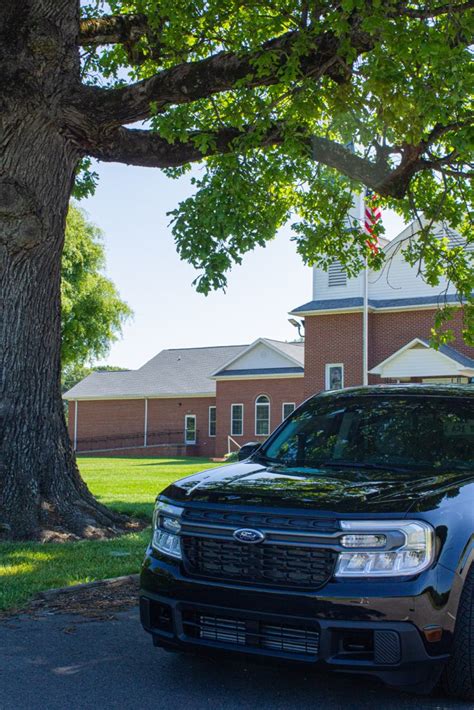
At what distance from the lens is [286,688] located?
4.39 meters

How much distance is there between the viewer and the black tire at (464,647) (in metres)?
4.00

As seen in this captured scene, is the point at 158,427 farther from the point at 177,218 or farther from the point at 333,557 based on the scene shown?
the point at 333,557

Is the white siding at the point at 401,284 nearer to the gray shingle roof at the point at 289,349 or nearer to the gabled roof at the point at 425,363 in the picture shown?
the gabled roof at the point at 425,363

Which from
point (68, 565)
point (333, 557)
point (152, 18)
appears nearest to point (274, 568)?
point (333, 557)

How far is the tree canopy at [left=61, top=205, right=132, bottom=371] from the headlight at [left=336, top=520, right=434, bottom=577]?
2995 centimetres

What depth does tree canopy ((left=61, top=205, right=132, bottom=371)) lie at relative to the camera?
1323 inches

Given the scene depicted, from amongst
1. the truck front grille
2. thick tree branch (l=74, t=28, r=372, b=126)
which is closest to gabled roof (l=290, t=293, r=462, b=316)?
thick tree branch (l=74, t=28, r=372, b=126)

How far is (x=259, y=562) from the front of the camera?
408 cm

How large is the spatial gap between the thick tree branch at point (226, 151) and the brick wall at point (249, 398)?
32.1m

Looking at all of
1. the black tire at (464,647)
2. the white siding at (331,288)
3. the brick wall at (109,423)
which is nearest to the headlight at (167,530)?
the black tire at (464,647)

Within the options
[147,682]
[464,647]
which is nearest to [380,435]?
[464,647]

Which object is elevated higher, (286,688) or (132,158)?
(132,158)

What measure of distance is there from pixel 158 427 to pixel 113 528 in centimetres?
4165

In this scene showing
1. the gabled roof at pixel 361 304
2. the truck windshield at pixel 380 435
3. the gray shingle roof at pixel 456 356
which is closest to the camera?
the truck windshield at pixel 380 435
